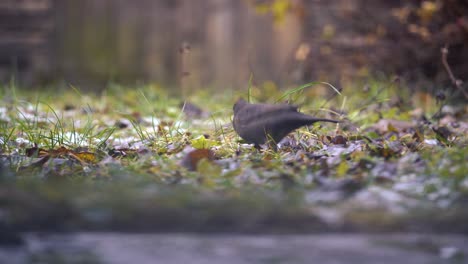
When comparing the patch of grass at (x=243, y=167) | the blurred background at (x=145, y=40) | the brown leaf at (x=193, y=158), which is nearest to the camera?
the patch of grass at (x=243, y=167)

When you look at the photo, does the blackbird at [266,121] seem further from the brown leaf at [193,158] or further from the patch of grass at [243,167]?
the brown leaf at [193,158]

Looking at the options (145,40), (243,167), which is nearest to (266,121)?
(243,167)

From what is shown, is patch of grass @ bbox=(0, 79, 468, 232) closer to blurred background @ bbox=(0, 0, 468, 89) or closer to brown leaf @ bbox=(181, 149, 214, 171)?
brown leaf @ bbox=(181, 149, 214, 171)

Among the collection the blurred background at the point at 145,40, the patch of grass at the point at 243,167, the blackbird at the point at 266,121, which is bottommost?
the patch of grass at the point at 243,167

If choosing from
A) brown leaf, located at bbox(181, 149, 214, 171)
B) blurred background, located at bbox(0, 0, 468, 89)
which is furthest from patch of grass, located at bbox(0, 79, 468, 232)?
blurred background, located at bbox(0, 0, 468, 89)

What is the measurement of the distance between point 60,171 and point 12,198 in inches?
30.9

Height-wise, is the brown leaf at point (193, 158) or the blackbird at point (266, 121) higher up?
the blackbird at point (266, 121)

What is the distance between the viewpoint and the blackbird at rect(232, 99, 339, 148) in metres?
2.19

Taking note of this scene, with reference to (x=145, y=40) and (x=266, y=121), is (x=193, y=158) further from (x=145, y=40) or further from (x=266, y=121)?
(x=145, y=40)

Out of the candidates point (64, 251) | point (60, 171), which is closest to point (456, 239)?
point (64, 251)

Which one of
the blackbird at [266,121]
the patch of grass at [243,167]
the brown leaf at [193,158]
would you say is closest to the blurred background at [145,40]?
the patch of grass at [243,167]

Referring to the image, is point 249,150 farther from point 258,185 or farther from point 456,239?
point 456,239

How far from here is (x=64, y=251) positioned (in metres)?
1.20

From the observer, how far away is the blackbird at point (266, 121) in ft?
7.20
